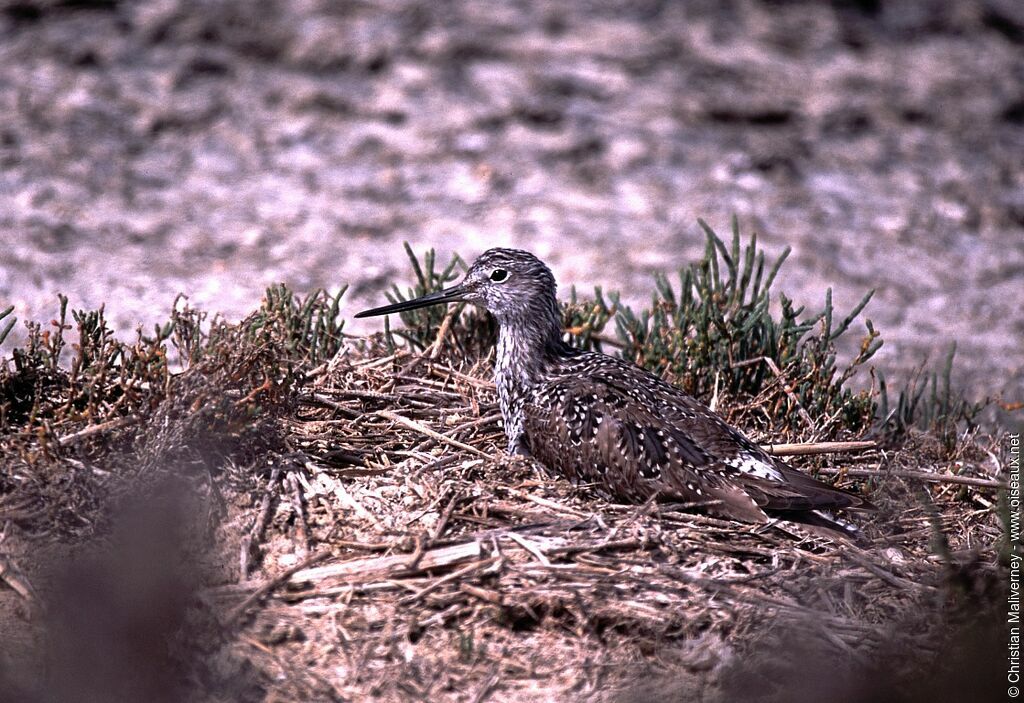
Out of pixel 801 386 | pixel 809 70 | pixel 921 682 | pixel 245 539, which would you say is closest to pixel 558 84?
pixel 809 70

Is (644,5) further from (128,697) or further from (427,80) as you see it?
(128,697)

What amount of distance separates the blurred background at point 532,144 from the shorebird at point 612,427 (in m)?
2.48

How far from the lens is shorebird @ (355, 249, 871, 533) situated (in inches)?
192

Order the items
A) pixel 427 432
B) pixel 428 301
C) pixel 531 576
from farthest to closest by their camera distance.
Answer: pixel 428 301 → pixel 427 432 → pixel 531 576

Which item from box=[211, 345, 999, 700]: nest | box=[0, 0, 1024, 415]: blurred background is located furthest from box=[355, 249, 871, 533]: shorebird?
box=[0, 0, 1024, 415]: blurred background

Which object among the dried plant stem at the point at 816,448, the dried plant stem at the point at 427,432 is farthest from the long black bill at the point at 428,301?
the dried plant stem at the point at 816,448

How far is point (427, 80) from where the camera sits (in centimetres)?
1023

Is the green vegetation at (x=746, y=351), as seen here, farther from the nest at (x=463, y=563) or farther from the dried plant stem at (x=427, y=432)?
the dried plant stem at (x=427, y=432)

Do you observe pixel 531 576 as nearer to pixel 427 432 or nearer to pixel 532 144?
pixel 427 432

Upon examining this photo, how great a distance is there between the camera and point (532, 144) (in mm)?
9977

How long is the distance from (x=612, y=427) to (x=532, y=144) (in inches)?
209

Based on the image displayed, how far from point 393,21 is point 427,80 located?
0.72 metres

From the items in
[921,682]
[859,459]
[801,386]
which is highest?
[801,386]

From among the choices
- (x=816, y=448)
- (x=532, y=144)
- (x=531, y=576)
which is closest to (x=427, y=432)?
(x=531, y=576)
